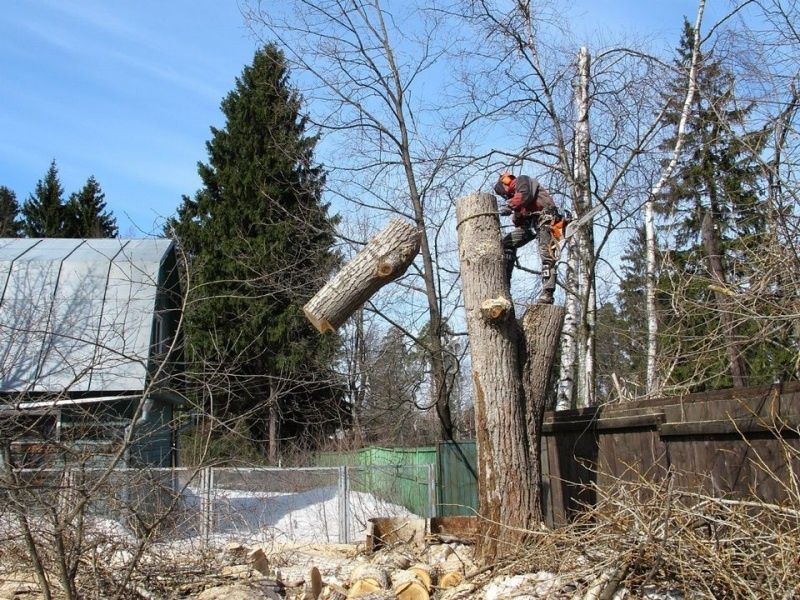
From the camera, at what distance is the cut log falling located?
6.66 m

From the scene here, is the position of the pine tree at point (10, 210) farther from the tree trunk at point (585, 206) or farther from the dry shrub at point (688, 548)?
the dry shrub at point (688, 548)

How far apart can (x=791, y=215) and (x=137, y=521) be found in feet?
17.3

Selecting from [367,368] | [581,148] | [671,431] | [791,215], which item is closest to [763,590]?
[671,431]

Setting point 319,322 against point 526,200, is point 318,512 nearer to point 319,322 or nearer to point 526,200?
point 526,200

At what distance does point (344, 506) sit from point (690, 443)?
8.42 metres

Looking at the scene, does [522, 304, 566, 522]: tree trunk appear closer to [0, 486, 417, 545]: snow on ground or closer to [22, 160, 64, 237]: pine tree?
[0, 486, 417, 545]: snow on ground

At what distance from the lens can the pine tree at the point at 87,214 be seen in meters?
36.0

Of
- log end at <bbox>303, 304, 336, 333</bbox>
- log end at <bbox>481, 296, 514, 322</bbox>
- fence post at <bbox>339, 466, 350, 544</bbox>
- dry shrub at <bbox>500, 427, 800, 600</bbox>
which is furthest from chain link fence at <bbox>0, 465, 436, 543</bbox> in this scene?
dry shrub at <bbox>500, 427, 800, 600</bbox>

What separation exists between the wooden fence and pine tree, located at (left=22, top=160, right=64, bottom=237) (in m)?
31.9

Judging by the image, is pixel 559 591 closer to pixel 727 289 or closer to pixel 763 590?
pixel 763 590

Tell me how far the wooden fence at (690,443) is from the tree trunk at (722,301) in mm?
515

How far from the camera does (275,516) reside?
44.3 ft

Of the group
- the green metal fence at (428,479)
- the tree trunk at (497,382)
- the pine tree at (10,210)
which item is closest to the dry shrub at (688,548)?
the tree trunk at (497,382)

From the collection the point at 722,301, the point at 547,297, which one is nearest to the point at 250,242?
the point at 547,297
